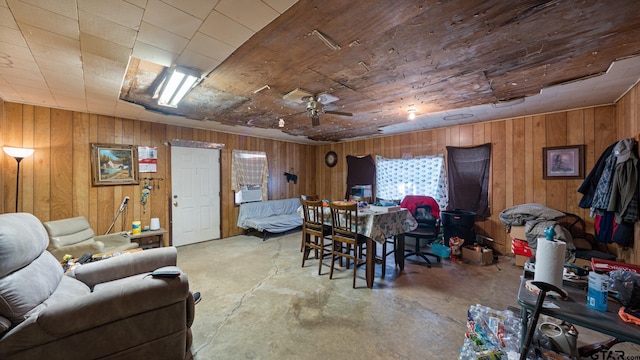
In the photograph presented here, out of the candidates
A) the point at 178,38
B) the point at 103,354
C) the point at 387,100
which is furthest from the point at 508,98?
the point at 103,354

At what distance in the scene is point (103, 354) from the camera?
52.2 inches

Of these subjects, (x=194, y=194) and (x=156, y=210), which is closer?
(x=156, y=210)

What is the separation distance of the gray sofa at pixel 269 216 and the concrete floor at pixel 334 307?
117 centimetres

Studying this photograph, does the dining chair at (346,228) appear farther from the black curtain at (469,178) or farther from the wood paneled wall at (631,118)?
the wood paneled wall at (631,118)

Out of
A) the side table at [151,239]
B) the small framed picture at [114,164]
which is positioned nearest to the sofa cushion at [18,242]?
the side table at [151,239]

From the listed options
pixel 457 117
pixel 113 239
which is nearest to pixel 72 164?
pixel 113 239

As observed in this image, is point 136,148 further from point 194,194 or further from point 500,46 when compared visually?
point 500,46

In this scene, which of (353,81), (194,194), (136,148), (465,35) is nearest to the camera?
(465,35)

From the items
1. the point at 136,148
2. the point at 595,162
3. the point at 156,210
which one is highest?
the point at 136,148

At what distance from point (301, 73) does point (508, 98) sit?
2573mm

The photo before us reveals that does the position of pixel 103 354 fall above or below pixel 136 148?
below

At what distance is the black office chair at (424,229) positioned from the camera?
3.48 metres

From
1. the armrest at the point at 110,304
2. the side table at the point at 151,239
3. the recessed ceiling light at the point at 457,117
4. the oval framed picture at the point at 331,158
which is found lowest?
the side table at the point at 151,239

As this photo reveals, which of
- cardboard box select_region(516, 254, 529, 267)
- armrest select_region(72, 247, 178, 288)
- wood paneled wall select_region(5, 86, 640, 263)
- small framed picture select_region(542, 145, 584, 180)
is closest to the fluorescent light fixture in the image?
armrest select_region(72, 247, 178, 288)
